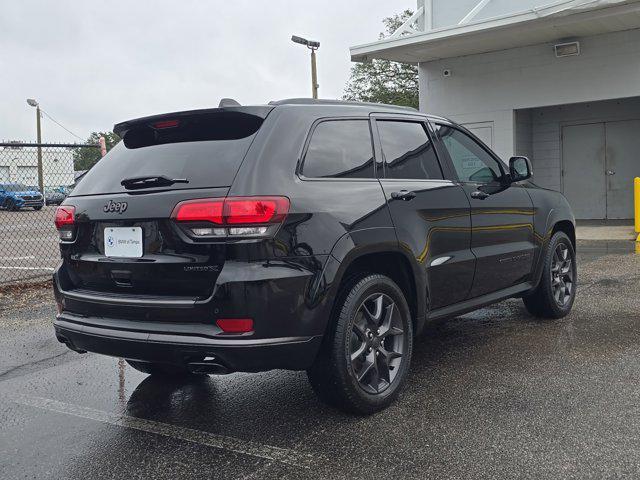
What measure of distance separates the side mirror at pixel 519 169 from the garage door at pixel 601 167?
37.6 feet

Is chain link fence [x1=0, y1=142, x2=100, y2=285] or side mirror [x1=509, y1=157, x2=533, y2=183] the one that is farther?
chain link fence [x1=0, y1=142, x2=100, y2=285]

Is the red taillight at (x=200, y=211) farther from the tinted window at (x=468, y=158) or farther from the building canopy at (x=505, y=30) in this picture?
the building canopy at (x=505, y=30)

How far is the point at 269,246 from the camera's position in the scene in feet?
10.0

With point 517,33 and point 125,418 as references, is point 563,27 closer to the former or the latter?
point 517,33

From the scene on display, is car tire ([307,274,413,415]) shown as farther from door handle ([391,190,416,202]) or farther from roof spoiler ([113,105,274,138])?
roof spoiler ([113,105,274,138])

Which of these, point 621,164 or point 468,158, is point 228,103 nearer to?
point 468,158

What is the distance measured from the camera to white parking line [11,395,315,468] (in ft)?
10.1

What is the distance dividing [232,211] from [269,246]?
24 cm

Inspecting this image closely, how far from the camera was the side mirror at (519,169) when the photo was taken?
5027mm

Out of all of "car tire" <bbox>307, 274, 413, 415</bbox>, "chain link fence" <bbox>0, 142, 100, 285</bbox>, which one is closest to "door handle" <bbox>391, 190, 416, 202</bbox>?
"car tire" <bbox>307, 274, 413, 415</bbox>

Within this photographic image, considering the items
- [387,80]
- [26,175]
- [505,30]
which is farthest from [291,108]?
[387,80]

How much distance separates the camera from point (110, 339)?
10.7 feet

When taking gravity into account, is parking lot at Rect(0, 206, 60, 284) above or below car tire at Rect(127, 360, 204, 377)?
above

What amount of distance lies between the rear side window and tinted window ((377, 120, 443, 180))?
0.16 meters
